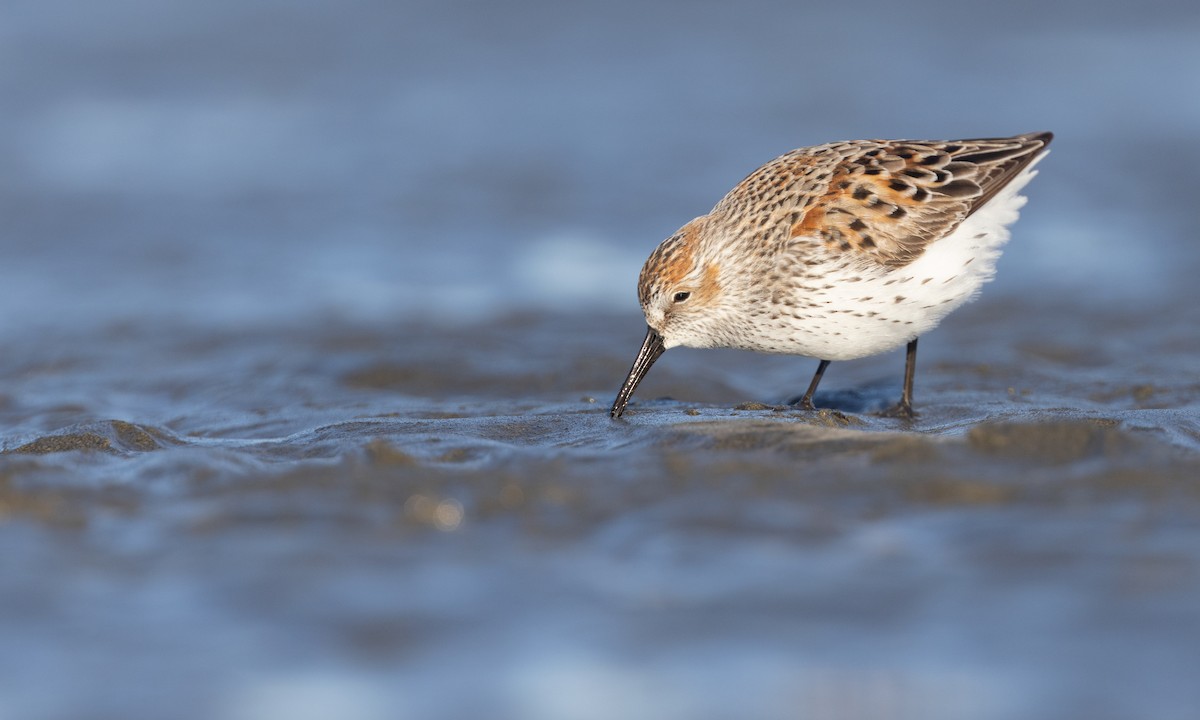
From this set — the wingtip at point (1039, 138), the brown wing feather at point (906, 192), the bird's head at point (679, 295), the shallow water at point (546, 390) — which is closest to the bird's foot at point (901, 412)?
the shallow water at point (546, 390)

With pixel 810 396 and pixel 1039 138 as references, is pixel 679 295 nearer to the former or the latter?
pixel 810 396

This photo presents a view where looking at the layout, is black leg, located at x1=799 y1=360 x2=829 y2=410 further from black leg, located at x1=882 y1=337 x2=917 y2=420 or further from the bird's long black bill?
the bird's long black bill

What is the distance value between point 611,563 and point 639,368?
9.20ft

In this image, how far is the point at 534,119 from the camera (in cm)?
1457

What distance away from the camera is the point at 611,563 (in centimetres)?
454

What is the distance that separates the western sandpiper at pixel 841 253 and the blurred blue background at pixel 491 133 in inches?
120

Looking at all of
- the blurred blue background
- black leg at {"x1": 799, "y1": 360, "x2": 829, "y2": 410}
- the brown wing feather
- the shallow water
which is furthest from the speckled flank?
the blurred blue background

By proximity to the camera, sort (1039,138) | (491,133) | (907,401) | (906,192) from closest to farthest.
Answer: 1. (906,192)
2. (907,401)
3. (1039,138)
4. (491,133)

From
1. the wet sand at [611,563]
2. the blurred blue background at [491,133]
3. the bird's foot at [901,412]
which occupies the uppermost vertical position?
the blurred blue background at [491,133]

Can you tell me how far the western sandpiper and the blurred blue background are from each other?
3.04 m

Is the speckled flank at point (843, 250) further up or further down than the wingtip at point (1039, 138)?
further down

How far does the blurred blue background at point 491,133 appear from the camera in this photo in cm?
1091

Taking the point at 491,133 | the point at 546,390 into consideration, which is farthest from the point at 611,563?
the point at 491,133

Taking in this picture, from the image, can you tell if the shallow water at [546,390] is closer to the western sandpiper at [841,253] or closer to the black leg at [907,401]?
the black leg at [907,401]
